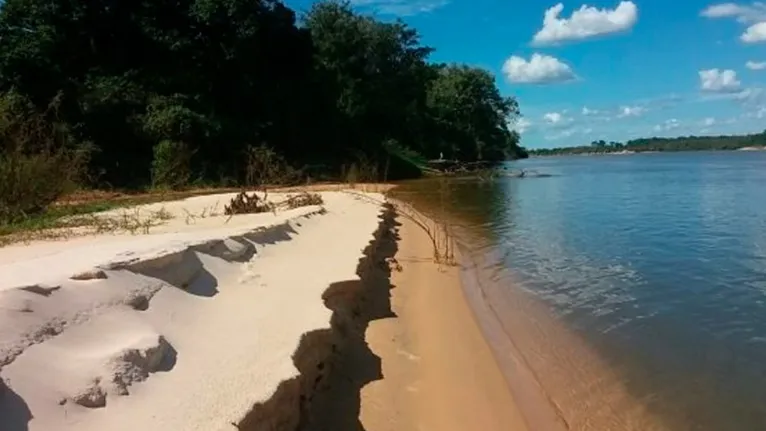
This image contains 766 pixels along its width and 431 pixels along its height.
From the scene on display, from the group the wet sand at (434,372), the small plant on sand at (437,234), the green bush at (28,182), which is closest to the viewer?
the wet sand at (434,372)

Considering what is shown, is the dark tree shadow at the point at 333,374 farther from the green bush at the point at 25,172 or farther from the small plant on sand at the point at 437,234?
the green bush at the point at 25,172

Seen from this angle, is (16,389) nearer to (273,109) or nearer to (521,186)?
(273,109)

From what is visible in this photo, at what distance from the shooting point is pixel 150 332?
4.65m

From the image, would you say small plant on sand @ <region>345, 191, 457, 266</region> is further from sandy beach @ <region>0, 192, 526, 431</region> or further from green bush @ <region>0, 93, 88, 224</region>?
green bush @ <region>0, 93, 88, 224</region>

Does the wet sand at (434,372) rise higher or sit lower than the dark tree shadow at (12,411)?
lower

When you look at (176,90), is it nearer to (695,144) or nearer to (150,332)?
(150,332)

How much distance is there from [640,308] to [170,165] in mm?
20596

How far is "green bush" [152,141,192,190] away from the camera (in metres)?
25.6

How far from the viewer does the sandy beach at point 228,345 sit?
373cm

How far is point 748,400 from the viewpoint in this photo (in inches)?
227

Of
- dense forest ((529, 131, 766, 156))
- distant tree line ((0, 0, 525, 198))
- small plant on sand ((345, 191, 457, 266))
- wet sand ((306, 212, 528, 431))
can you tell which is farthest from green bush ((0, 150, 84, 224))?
dense forest ((529, 131, 766, 156))

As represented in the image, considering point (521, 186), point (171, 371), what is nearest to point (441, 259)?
point (171, 371)

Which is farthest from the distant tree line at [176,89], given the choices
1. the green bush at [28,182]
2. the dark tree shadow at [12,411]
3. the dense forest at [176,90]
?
the dark tree shadow at [12,411]

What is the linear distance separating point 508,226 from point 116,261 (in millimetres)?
13960
